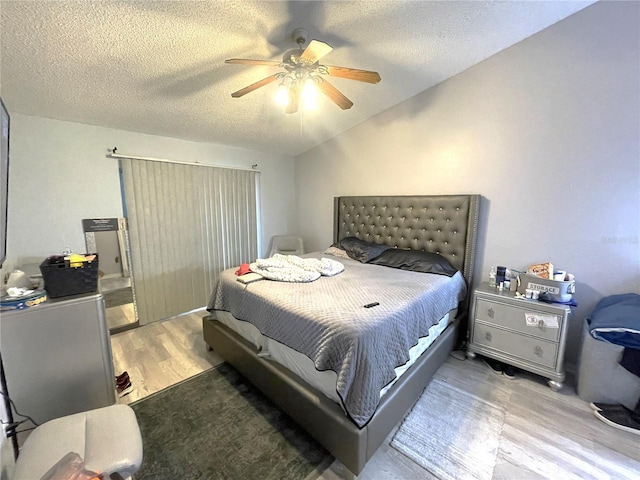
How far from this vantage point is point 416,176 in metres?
3.01

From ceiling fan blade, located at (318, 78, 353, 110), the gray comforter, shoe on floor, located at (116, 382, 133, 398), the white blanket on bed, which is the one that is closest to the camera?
the gray comforter

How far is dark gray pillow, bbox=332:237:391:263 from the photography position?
3.01 m

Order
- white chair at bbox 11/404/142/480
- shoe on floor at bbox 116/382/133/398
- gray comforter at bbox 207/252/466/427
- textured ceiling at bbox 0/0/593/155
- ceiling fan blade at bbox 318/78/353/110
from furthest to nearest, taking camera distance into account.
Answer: shoe on floor at bbox 116/382/133/398
ceiling fan blade at bbox 318/78/353/110
textured ceiling at bbox 0/0/593/155
gray comforter at bbox 207/252/466/427
white chair at bbox 11/404/142/480

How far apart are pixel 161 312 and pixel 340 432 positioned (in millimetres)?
2751

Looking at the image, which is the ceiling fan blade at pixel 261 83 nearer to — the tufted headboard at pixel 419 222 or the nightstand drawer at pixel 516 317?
the tufted headboard at pixel 419 222

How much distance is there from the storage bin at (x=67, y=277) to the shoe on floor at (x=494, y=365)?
309 centimetres

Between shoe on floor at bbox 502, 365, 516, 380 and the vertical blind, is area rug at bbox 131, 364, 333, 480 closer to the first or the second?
the vertical blind

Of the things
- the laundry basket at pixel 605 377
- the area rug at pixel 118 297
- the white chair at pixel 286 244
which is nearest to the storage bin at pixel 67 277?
the area rug at pixel 118 297

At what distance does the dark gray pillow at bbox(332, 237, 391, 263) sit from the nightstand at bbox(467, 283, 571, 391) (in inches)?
42.4

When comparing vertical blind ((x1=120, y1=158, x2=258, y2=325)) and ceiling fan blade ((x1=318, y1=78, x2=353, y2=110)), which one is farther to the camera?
vertical blind ((x1=120, y1=158, x2=258, y2=325))

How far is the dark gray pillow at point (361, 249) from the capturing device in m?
3.01

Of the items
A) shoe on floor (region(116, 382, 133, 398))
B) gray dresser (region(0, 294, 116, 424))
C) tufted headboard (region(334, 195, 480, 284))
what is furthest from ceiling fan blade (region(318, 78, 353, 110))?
shoe on floor (region(116, 382, 133, 398))

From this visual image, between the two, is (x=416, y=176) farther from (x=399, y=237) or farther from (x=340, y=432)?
(x=340, y=432)

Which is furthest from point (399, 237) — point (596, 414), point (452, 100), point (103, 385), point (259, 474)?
point (103, 385)
